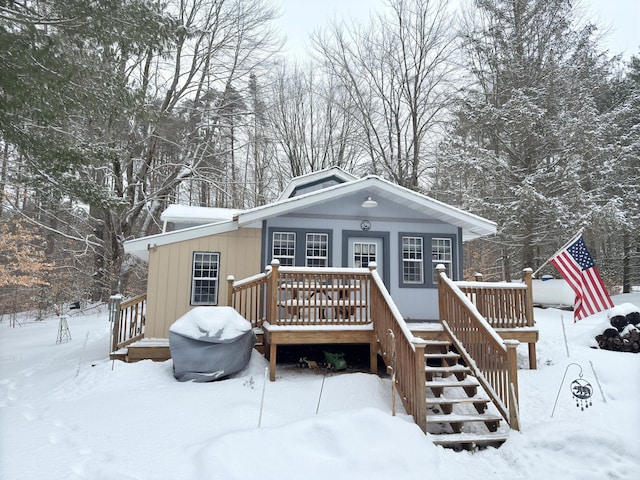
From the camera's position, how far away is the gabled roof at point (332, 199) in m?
8.74

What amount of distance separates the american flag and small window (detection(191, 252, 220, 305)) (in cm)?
706

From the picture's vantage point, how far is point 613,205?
46.0ft

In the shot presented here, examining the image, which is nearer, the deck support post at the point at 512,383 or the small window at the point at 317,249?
the deck support post at the point at 512,383

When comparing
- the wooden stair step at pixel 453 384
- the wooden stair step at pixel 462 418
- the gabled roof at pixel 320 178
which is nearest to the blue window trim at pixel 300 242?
the gabled roof at pixel 320 178

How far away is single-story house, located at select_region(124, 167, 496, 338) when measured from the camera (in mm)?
8992

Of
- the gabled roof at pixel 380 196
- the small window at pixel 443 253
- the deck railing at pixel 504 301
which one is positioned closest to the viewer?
the deck railing at pixel 504 301

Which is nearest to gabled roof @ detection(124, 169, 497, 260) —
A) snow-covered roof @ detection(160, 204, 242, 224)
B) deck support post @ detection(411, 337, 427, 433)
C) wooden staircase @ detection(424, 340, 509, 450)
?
snow-covered roof @ detection(160, 204, 242, 224)

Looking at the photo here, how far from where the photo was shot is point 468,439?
480cm

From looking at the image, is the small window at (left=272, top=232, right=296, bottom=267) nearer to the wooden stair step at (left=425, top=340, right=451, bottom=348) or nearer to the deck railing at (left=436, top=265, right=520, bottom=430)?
the deck railing at (left=436, top=265, right=520, bottom=430)

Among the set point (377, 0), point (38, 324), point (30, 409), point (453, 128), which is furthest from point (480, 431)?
point (377, 0)

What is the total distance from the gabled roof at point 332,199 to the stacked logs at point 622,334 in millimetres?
3137

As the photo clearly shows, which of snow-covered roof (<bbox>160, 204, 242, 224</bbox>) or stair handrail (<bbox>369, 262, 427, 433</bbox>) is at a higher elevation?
snow-covered roof (<bbox>160, 204, 242, 224</bbox>)

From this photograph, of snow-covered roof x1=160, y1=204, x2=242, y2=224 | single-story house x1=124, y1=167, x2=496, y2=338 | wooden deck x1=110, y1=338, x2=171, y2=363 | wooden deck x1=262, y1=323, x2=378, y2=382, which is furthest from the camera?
snow-covered roof x1=160, y1=204, x2=242, y2=224

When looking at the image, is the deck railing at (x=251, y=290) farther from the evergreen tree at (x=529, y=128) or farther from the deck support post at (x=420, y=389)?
the evergreen tree at (x=529, y=128)
